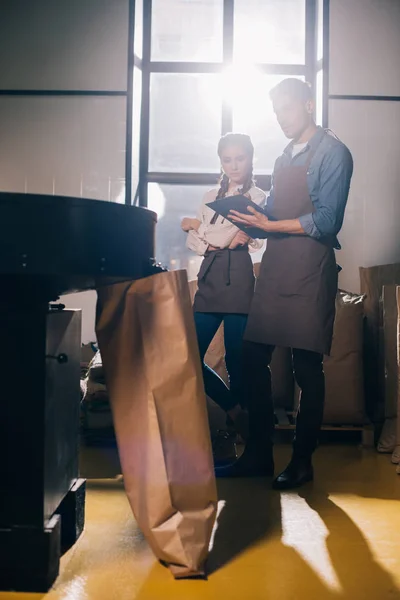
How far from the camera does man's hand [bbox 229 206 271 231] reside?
2.02 m

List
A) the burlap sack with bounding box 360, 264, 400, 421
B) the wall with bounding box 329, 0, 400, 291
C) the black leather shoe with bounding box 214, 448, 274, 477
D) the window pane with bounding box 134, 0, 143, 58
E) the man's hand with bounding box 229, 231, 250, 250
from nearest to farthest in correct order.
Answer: the black leather shoe with bounding box 214, 448, 274, 477 → the man's hand with bounding box 229, 231, 250, 250 → the burlap sack with bounding box 360, 264, 400, 421 → the wall with bounding box 329, 0, 400, 291 → the window pane with bounding box 134, 0, 143, 58

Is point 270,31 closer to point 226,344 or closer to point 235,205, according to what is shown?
point 235,205

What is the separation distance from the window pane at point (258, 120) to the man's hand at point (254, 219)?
1677 mm

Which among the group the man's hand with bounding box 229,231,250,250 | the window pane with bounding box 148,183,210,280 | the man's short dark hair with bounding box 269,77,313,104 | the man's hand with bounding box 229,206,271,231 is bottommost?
the man's hand with bounding box 229,231,250,250

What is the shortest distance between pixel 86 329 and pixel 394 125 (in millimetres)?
2041

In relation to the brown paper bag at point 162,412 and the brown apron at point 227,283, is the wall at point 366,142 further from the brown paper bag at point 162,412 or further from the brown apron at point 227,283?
the brown paper bag at point 162,412

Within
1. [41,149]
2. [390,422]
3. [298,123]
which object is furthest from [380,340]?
[41,149]

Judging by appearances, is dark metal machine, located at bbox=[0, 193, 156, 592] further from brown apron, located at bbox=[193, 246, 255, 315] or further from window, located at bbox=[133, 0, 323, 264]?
window, located at bbox=[133, 0, 323, 264]

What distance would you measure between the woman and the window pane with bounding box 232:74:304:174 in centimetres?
138

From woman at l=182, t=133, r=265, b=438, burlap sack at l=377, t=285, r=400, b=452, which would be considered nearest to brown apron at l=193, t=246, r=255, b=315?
woman at l=182, t=133, r=265, b=438

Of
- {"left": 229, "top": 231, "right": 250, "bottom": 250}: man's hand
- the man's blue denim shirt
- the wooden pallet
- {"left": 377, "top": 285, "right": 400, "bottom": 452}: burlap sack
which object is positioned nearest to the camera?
the man's blue denim shirt

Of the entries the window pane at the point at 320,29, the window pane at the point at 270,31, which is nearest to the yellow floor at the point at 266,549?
the window pane at the point at 320,29

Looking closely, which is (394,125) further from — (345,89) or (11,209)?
(11,209)

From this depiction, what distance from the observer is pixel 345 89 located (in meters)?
3.46
